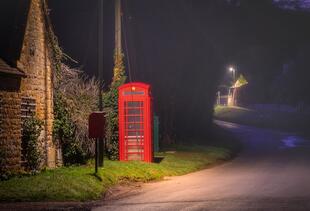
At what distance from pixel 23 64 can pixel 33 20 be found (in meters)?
1.71

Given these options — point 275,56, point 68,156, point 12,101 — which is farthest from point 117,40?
point 275,56

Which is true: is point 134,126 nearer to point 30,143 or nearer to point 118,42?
point 118,42

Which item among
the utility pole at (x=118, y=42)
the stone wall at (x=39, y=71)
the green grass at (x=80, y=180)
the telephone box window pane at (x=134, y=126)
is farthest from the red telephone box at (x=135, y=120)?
the stone wall at (x=39, y=71)

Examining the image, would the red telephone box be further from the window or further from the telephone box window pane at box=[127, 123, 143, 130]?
the window

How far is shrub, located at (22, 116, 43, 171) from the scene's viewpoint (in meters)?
15.3

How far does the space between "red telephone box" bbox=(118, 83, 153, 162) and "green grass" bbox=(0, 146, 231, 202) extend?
32.8 inches

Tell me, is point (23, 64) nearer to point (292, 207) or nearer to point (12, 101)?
point (12, 101)

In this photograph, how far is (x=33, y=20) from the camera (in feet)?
53.0

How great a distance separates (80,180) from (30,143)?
2611 mm

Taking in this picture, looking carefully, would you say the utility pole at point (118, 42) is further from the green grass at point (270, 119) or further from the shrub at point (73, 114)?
the green grass at point (270, 119)

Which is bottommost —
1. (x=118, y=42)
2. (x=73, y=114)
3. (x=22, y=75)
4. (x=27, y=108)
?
(x=73, y=114)

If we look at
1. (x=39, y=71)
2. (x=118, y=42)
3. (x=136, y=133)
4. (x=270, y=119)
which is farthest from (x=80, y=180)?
(x=270, y=119)

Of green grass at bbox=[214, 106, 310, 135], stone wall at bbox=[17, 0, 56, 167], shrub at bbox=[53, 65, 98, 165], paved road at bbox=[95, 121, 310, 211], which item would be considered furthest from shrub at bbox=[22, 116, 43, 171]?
green grass at bbox=[214, 106, 310, 135]

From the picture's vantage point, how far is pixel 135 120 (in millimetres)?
18703
